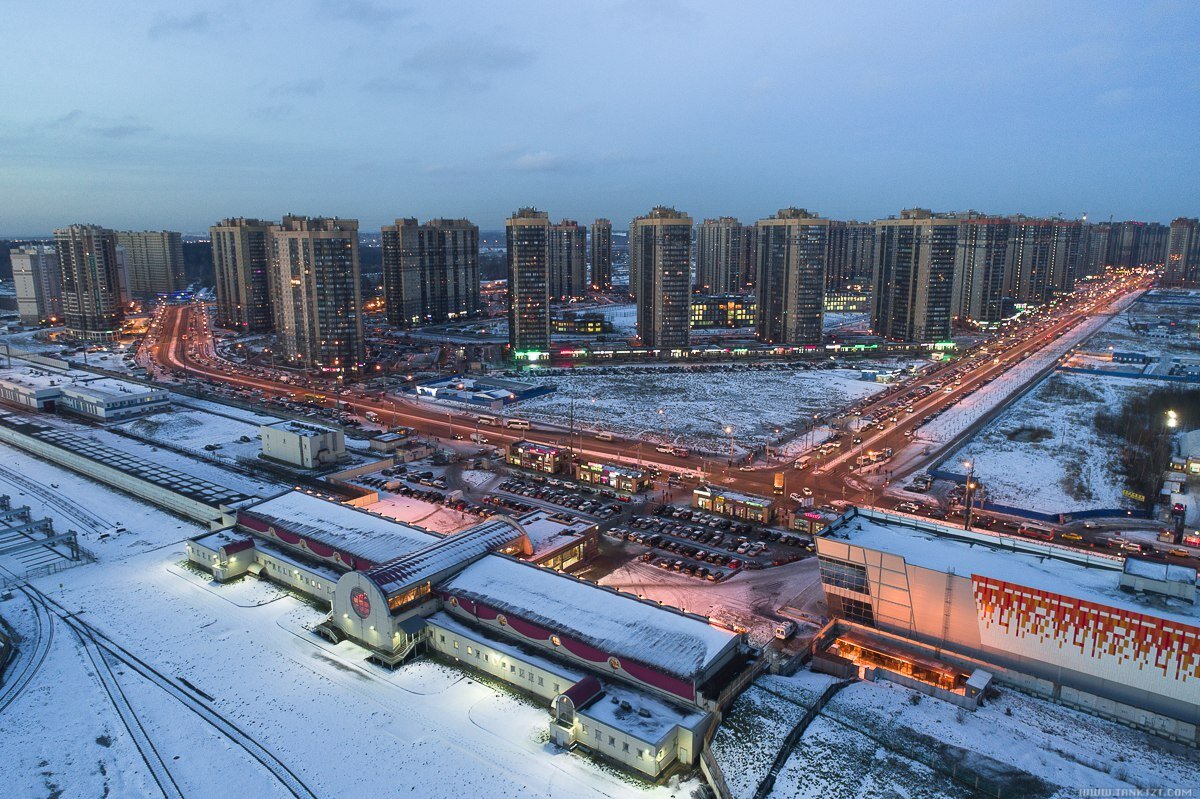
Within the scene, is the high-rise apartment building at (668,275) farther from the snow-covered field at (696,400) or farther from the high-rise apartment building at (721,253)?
the high-rise apartment building at (721,253)

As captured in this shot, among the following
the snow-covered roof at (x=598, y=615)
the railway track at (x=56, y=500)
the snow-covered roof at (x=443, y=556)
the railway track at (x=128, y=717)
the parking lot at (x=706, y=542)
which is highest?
the snow-covered roof at (x=443, y=556)

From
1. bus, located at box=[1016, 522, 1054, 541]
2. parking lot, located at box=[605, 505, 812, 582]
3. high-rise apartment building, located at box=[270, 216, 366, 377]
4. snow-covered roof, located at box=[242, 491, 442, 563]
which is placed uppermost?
high-rise apartment building, located at box=[270, 216, 366, 377]

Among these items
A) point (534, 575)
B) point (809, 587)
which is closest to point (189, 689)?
point (534, 575)

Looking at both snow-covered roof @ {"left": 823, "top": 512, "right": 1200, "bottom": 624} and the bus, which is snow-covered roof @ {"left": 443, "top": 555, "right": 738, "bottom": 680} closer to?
snow-covered roof @ {"left": 823, "top": 512, "right": 1200, "bottom": 624}

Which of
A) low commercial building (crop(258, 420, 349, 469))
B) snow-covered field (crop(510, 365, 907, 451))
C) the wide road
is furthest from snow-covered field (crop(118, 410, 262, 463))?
snow-covered field (crop(510, 365, 907, 451))

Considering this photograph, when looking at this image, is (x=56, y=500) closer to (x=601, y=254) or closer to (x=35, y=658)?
(x=35, y=658)

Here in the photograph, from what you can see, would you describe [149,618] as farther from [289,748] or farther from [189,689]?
[289,748]

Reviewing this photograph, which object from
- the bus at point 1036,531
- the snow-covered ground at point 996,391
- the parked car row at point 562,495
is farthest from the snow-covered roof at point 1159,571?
the snow-covered ground at point 996,391

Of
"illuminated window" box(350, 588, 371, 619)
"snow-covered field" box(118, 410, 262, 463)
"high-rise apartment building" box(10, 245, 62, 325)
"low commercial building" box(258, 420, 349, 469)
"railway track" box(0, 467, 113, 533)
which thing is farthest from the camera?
"high-rise apartment building" box(10, 245, 62, 325)
